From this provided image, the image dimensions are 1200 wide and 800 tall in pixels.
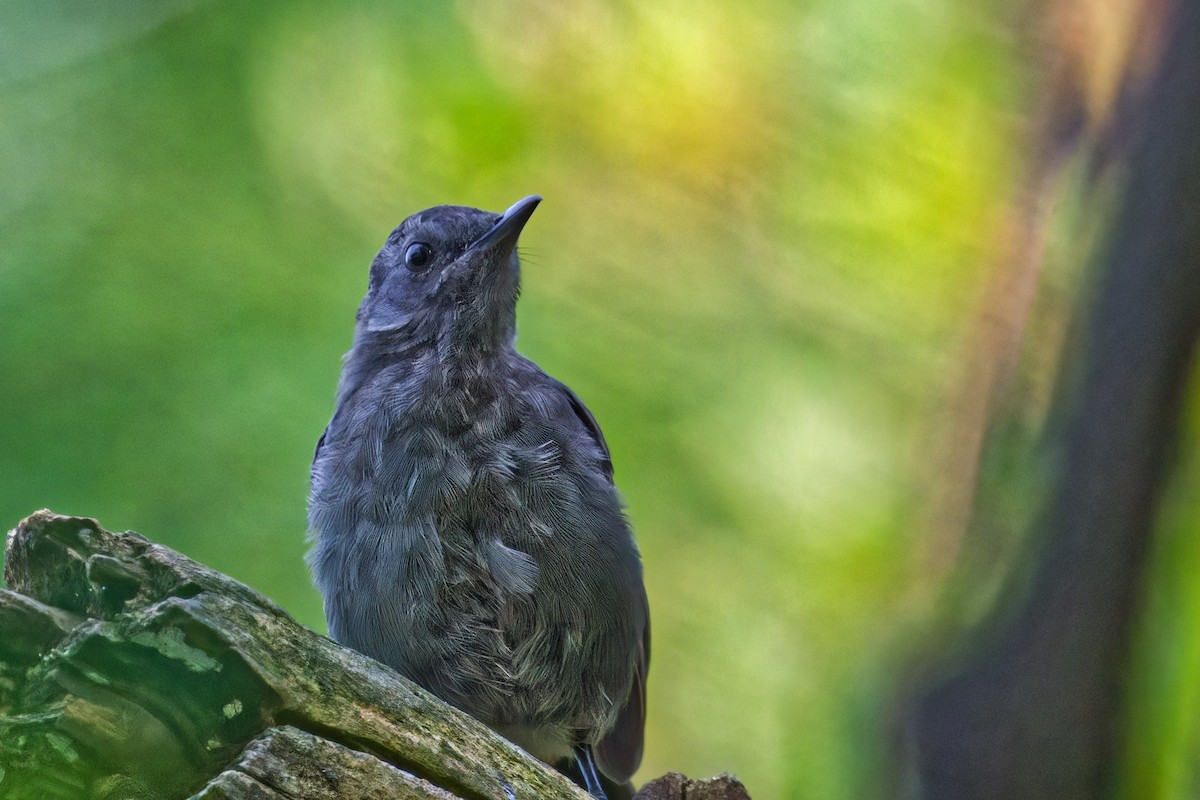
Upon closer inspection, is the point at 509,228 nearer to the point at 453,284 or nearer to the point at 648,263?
the point at 453,284

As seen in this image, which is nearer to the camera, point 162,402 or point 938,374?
point 162,402

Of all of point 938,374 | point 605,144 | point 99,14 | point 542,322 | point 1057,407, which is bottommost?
point 1057,407

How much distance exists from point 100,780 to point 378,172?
3.57 meters

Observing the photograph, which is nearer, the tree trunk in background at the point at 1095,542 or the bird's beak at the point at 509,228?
the tree trunk in background at the point at 1095,542

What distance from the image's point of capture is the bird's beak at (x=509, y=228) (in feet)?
16.2

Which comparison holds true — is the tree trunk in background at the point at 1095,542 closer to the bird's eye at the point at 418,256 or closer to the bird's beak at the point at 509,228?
the bird's beak at the point at 509,228

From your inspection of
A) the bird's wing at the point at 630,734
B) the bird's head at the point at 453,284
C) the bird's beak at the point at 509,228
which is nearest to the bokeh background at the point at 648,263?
the bird's head at the point at 453,284

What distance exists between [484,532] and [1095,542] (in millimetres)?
2381

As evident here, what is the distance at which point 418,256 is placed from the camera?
211 inches

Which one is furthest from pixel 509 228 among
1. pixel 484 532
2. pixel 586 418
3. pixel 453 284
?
pixel 484 532

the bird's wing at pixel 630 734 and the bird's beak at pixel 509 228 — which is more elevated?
the bird's beak at pixel 509 228

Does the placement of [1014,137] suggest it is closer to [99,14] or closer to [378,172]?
[378,172]

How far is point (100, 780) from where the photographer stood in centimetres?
262

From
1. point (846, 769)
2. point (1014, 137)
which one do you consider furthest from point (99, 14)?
point (846, 769)
